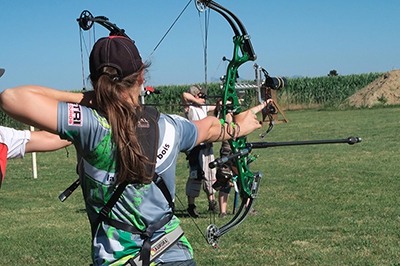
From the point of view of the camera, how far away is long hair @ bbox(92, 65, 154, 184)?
2.62 metres

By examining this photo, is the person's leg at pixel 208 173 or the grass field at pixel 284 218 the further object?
the person's leg at pixel 208 173

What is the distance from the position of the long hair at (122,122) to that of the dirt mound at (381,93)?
3918 cm

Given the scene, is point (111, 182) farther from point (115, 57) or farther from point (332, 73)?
point (332, 73)

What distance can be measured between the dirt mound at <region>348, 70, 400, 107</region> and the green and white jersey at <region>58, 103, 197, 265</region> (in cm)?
3901

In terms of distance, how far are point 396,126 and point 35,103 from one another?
2188cm

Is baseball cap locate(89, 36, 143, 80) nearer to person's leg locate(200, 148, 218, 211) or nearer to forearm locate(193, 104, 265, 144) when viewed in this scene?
forearm locate(193, 104, 265, 144)

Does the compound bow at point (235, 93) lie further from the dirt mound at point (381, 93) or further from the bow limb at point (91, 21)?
the dirt mound at point (381, 93)

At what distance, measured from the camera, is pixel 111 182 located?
269 centimetres

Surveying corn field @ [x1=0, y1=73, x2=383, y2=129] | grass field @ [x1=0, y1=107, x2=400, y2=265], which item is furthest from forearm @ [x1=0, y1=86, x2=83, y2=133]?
corn field @ [x1=0, y1=73, x2=383, y2=129]

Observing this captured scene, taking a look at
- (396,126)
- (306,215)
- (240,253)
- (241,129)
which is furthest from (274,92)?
(396,126)

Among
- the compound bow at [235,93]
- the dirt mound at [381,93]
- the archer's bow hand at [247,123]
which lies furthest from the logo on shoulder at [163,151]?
the dirt mound at [381,93]

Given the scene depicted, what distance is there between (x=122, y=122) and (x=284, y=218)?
6141mm

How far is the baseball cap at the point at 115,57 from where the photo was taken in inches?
105

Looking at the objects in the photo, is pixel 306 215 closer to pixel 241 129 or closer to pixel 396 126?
pixel 241 129
